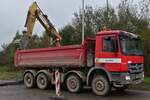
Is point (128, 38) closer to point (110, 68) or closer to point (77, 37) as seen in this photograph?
point (110, 68)

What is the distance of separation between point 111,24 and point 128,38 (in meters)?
20.3

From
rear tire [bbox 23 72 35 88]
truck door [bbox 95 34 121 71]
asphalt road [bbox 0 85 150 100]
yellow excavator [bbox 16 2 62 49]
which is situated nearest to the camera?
asphalt road [bbox 0 85 150 100]

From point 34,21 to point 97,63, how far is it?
904 cm

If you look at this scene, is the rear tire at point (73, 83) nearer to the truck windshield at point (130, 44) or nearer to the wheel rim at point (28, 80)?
the truck windshield at point (130, 44)

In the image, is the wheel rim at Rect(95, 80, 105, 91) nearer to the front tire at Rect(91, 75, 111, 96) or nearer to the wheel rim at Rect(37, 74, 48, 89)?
the front tire at Rect(91, 75, 111, 96)

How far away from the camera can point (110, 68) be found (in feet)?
63.2

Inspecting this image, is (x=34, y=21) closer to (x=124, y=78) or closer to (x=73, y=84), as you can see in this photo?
(x=73, y=84)

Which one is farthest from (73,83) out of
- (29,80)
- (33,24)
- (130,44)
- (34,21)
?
(34,21)

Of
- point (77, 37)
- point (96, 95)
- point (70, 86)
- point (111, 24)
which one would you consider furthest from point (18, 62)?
point (77, 37)

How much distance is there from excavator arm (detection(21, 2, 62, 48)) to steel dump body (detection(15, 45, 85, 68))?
239 cm

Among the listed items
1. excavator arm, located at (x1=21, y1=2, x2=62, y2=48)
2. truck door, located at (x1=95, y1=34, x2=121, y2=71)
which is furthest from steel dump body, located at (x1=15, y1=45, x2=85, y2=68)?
excavator arm, located at (x1=21, y1=2, x2=62, y2=48)

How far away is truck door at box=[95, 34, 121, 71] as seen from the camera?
19.0 m

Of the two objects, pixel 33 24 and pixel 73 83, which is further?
Result: pixel 33 24

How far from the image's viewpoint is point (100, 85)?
19.7 meters
